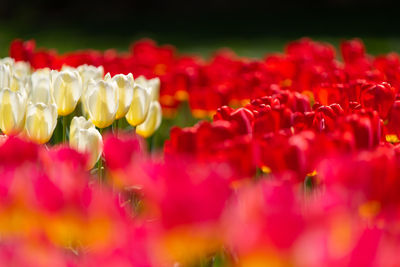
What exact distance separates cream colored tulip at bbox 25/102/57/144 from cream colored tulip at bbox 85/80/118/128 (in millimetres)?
85

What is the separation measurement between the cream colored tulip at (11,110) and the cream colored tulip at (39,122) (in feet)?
0.12

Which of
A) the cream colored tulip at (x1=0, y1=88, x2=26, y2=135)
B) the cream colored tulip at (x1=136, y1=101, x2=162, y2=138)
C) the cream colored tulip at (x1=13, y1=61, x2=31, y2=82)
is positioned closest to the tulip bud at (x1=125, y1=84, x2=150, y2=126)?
the cream colored tulip at (x1=136, y1=101, x2=162, y2=138)

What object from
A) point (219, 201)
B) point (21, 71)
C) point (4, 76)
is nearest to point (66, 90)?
point (4, 76)

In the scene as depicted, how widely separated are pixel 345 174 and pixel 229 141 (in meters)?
0.24

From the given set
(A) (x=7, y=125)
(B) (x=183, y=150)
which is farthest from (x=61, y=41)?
(B) (x=183, y=150)

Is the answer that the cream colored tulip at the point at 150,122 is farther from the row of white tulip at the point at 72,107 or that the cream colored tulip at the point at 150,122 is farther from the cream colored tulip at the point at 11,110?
the cream colored tulip at the point at 11,110

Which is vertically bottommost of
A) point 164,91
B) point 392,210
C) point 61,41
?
point 61,41

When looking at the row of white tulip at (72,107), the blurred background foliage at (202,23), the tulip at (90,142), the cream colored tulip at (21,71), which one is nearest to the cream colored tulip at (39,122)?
the row of white tulip at (72,107)

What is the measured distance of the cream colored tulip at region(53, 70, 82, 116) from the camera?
5.26 ft

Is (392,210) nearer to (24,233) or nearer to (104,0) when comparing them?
(24,233)

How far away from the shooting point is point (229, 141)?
1090 millimetres

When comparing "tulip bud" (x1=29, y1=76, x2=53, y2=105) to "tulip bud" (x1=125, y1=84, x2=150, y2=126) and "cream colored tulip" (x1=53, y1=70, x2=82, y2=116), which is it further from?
"tulip bud" (x1=125, y1=84, x2=150, y2=126)

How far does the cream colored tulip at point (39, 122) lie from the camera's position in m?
1.48

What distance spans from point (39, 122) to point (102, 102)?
0.13 meters
